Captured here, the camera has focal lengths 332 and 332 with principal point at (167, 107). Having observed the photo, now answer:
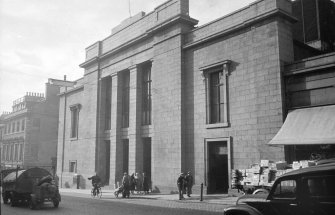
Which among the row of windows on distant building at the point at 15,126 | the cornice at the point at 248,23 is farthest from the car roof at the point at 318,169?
the row of windows on distant building at the point at 15,126

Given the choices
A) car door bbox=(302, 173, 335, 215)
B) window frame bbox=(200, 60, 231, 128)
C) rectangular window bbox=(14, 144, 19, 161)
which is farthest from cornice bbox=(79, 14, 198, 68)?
rectangular window bbox=(14, 144, 19, 161)

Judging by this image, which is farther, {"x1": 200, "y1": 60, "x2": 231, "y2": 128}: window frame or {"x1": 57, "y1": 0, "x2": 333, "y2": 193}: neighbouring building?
{"x1": 200, "y1": 60, "x2": 231, "y2": 128}: window frame

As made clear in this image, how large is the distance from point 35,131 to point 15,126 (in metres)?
6.77

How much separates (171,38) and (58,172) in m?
22.5

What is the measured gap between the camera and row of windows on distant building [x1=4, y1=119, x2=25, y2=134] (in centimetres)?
5442

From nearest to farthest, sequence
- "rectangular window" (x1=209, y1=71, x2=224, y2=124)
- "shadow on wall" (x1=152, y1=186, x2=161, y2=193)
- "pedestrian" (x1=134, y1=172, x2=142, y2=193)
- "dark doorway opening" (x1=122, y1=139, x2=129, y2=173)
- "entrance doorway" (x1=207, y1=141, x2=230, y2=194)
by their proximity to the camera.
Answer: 1. "entrance doorway" (x1=207, y1=141, x2=230, y2=194)
2. "rectangular window" (x1=209, y1=71, x2=224, y2=124)
3. "shadow on wall" (x1=152, y1=186, x2=161, y2=193)
4. "pedestrian" (x1=134, y1=172, x2=142, y2=193)
5. "dark doorway opening" (x1=122, y1=139, x2=129, y2=173)

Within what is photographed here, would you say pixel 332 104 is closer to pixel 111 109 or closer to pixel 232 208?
pixel 232 208

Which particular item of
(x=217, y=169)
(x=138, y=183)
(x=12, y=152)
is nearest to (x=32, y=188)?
(x=138, y=183)

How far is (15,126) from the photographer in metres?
57.0

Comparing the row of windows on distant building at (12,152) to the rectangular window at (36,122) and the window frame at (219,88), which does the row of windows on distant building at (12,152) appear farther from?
the window frame at (219,88)

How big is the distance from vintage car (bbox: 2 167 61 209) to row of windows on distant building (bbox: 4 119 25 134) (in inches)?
1574

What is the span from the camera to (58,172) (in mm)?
37750

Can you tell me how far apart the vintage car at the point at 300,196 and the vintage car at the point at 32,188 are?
1153 centimetres

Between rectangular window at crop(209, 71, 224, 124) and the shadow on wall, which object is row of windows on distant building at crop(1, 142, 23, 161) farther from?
rectangular window at crop(209, 71, 224, 124)
